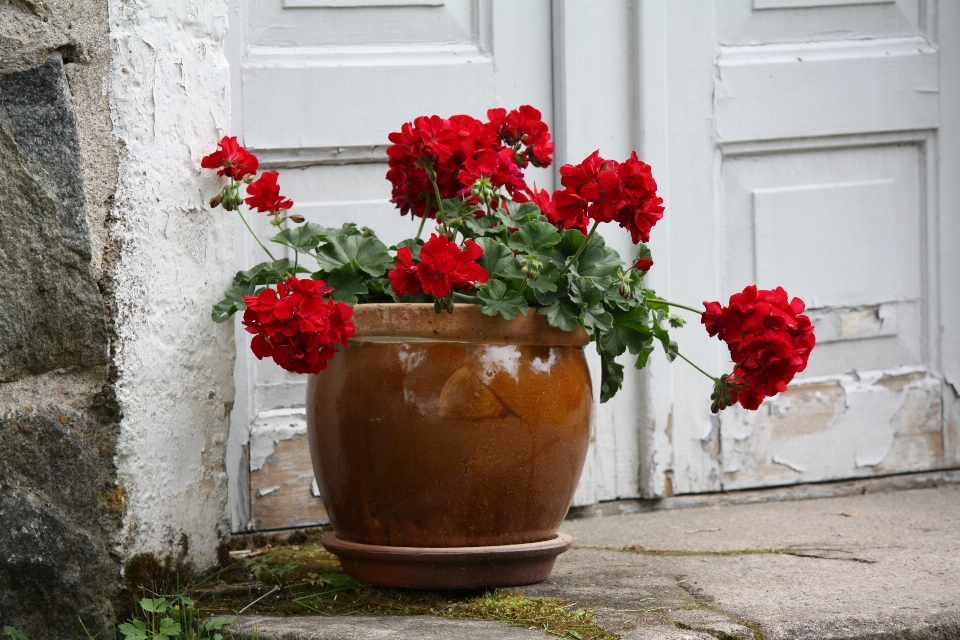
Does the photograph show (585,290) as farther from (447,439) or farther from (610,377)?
(447,439)

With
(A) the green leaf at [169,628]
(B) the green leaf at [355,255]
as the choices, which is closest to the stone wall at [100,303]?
(A) the green leaf at [169,628]

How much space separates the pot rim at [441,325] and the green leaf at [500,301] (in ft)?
0.07

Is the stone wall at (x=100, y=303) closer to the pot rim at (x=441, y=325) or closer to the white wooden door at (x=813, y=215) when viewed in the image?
the pot rim at (x=441, y=325)

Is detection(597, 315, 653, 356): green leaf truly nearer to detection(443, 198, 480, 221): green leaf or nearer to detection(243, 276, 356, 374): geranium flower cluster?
detection(443, 198, 480, 221): green leaf

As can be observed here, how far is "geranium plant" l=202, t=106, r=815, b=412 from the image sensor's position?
1.50 metres

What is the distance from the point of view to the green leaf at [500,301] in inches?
60.9

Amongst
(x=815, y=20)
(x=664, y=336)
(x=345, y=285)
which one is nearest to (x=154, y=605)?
(x=345, y=285)

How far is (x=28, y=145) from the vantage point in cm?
152

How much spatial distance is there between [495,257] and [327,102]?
2.57 ft

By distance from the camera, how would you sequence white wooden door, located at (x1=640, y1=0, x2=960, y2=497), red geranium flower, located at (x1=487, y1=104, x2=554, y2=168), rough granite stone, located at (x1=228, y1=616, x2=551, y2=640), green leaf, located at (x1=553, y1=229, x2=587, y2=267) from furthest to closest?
1. white wooden door, located at (x1=640, y1=0, x2=960, y2=497)
2. red geranium flower, located at (x1=487, y1=104, x2=554, y2=168)
3. green leaf, located at (x1=553, y1=229, x2=587, y2=267)
4. rough granite stone, located at (x1=228, y1=616, x2=551, y2=640)

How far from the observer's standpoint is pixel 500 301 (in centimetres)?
156

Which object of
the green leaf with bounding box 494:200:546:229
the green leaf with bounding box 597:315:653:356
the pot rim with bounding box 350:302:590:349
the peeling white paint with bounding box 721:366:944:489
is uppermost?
the green leaf with bounding box 494:200:546:229

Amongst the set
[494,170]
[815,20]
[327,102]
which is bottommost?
[494,170]

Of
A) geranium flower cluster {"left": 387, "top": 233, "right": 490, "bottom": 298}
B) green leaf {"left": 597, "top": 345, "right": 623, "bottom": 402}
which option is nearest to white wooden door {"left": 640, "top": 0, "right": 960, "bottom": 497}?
green leaf {"left": 597, "top": 345, "right": 623, "bottom": 402}
